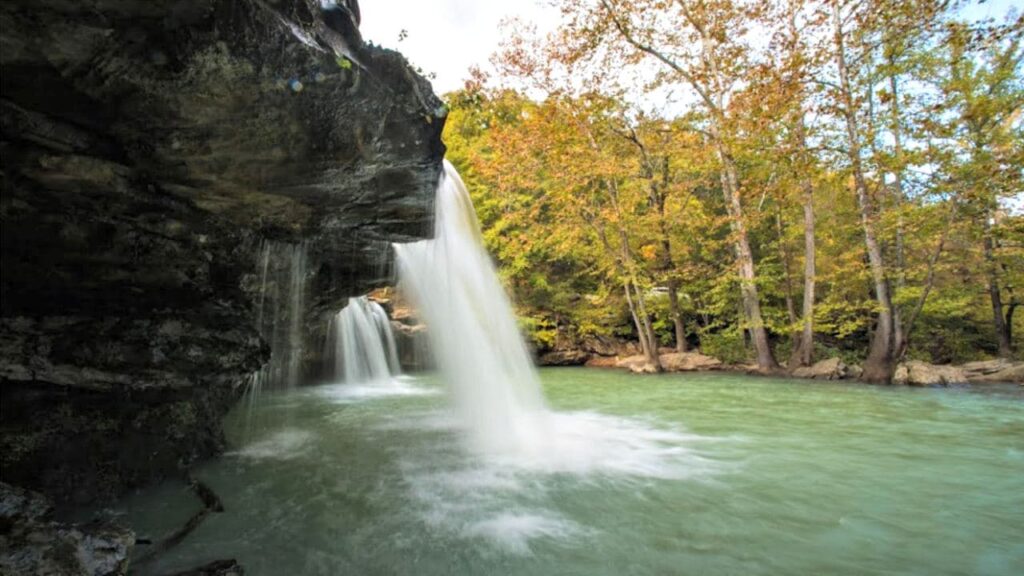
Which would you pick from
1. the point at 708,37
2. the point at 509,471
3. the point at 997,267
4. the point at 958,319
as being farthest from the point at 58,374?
the point at 958,319

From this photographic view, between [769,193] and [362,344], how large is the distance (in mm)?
15720

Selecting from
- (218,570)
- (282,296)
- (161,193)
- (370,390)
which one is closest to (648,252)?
(370,390)

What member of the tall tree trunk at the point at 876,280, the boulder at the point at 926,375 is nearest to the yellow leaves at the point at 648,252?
the tall tree trunk at the point at 876,280

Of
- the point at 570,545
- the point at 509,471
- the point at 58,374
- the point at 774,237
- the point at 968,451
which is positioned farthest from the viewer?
the point at 774,237

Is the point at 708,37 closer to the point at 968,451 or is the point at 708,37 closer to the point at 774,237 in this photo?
the point at 774,237

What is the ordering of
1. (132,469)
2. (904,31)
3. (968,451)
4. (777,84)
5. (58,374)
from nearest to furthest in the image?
(58,374), (132,469), (968,451), (904,31), (777,84)

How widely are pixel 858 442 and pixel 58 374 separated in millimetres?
10182

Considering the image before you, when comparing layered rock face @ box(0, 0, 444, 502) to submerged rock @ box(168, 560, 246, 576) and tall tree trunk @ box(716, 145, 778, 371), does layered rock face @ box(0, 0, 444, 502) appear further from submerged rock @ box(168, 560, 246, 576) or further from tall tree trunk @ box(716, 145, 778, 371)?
tall tree trunk @ box(716, 145, 778, 371)

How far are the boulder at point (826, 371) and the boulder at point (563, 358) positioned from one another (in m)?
9.22

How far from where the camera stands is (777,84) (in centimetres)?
1249

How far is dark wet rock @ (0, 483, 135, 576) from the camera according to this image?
2775mm

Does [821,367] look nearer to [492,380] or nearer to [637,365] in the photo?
[637,365]

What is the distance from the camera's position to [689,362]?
1962 centimetres

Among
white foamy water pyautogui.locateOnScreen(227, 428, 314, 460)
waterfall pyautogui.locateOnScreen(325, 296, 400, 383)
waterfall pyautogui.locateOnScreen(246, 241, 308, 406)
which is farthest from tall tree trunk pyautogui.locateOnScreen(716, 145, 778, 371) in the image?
white foamy water pyautogui.locateOnScreen(227, 428, 314, 460)
